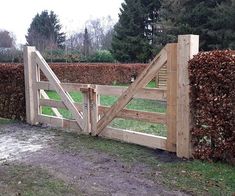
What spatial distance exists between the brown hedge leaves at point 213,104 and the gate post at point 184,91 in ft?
0.34

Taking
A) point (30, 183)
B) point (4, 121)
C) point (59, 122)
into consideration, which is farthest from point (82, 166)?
point (4, 121)

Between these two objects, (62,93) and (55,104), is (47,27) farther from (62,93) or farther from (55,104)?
(62,93)

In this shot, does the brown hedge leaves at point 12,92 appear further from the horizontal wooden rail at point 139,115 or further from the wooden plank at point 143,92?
the wooden plank at point 143,92

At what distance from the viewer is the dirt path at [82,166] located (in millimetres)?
4438

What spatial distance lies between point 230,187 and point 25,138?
4485 millimetres

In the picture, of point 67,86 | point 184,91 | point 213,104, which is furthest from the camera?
point 67,86

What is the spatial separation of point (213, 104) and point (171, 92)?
809 mm

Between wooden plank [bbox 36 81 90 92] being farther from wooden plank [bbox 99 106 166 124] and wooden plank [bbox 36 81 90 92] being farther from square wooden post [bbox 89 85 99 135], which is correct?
wooden plank [bbox 99 106 166 124]

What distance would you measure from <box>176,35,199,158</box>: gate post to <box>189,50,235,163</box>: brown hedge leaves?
0.10m

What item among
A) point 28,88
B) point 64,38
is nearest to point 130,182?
point 28,88

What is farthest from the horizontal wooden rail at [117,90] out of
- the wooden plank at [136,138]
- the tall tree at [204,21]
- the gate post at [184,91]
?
the tall tree at [204,21]

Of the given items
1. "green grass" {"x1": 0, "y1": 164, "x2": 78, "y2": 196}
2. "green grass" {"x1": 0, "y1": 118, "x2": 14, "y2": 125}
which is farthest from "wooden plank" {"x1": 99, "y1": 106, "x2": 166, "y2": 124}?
"green grass" {"x1": 0, "y1": 118, "x2": 14, "y2": 125}

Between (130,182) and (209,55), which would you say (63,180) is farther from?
(209,55)

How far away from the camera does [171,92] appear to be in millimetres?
5809
